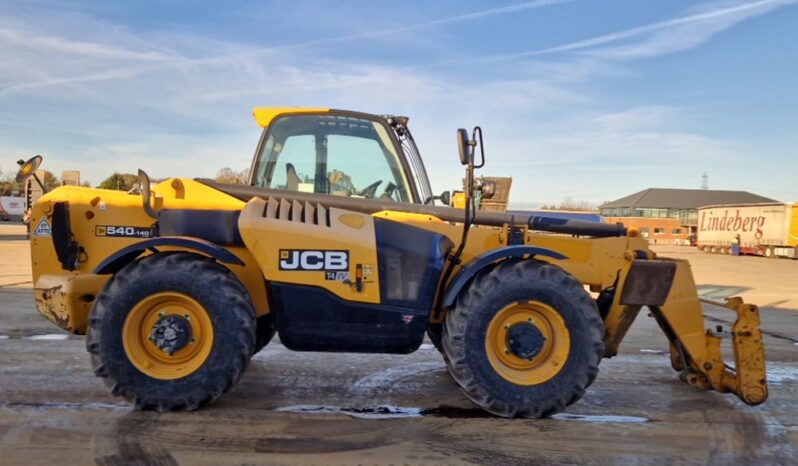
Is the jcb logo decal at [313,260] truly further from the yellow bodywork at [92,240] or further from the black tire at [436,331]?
the black tire at [436,331]

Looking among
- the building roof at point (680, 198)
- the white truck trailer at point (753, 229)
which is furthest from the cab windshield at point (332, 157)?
the building roof at point (680, 198)

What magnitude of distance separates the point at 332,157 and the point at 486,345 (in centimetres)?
196

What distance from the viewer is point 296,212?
4164mm

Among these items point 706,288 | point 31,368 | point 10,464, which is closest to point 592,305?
point 10,464

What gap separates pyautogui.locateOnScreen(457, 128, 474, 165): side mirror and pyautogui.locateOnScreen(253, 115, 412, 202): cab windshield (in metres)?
0.87

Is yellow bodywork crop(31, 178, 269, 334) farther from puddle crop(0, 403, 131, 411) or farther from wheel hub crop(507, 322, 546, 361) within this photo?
wheel hub crop(507, 322, 546, 361)

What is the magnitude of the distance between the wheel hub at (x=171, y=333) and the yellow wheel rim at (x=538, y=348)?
82.8 inches

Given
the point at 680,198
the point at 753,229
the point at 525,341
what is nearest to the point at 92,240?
the point at 525,341

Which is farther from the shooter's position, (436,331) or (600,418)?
→ (436,331)

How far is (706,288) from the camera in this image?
15.5 metres

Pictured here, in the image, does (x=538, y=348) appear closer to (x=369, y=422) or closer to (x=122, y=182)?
(x=369, y=422)

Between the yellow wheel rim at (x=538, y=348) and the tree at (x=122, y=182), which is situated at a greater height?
the tree at (x=122, y=182)

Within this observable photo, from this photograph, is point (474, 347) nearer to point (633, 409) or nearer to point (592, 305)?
point (592, 305)

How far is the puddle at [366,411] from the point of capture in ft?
13.5
